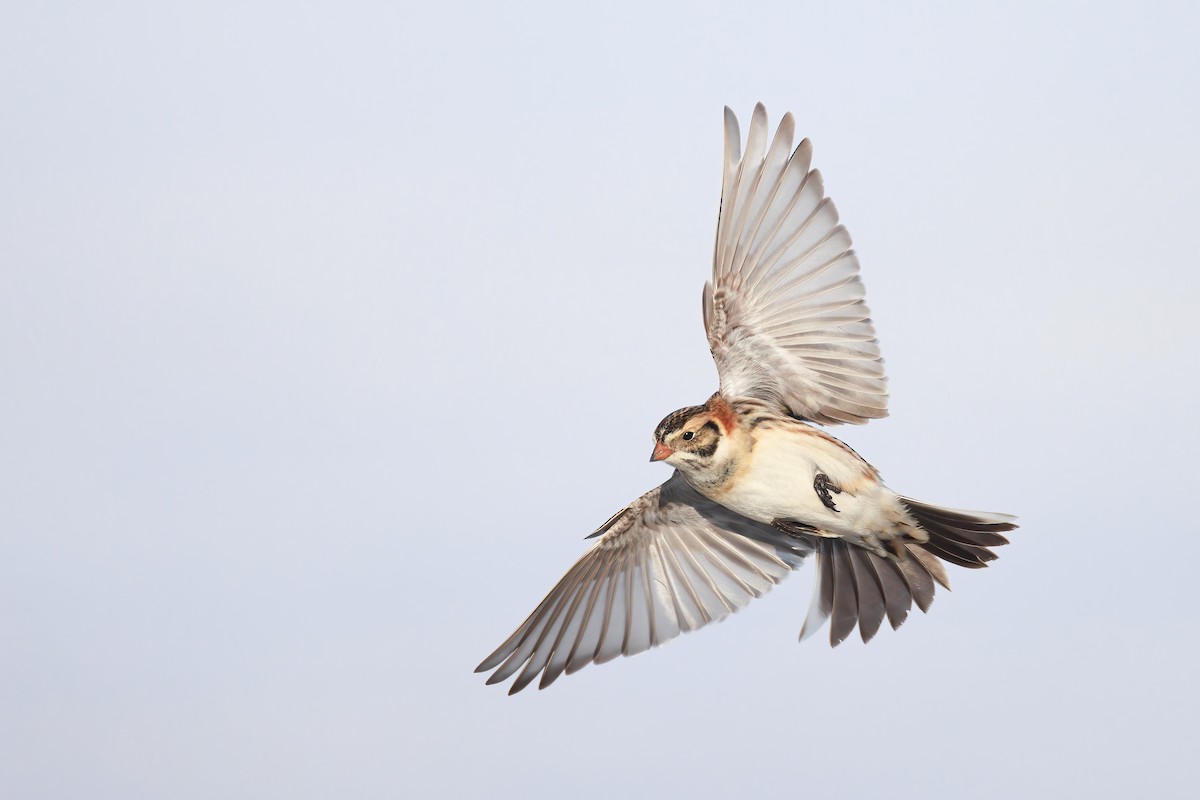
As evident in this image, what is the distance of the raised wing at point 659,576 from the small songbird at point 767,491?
0.6 inches

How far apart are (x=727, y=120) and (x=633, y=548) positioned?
4432 mm

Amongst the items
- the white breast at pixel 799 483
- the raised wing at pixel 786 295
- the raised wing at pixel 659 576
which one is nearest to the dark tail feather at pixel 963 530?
the white breast at pixel 799 483

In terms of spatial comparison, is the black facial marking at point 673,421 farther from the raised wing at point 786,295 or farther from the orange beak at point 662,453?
the raised wing at point 786,295

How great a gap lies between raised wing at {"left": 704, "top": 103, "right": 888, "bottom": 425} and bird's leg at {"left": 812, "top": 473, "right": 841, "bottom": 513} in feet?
3.09

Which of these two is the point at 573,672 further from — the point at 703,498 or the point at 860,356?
the point at 860,356

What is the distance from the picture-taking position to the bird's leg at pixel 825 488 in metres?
11.8

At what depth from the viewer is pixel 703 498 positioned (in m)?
13.4

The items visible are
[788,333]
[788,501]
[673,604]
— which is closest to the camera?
[788,501]

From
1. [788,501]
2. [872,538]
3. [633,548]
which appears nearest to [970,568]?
[872,538]

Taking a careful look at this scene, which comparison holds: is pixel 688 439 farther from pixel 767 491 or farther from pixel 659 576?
pixel 659 576

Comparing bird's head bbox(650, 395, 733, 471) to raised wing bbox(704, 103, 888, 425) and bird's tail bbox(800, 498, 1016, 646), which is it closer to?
raised wing bbox(704, 103, 888, 425)

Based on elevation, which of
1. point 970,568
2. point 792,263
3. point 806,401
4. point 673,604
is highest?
point 792,263

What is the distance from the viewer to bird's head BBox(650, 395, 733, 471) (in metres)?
11.6

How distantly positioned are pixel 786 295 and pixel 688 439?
193 centimetres
